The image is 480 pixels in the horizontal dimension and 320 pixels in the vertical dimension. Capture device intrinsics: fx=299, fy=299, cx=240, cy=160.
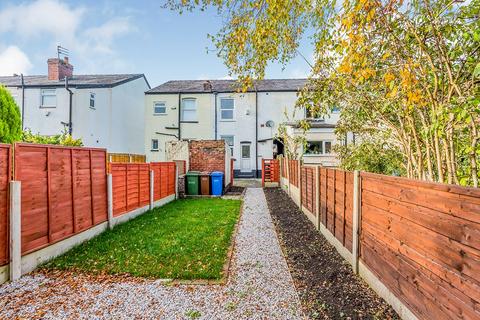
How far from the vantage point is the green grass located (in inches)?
187

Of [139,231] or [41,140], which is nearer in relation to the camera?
[139,231]

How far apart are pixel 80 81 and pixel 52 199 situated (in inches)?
799

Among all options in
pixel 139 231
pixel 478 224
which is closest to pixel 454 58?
pixel 478 224

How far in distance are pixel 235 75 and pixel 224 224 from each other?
438cm

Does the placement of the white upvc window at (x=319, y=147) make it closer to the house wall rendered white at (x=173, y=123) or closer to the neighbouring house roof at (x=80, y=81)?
the house wall rendered white at (x=173, y=123)

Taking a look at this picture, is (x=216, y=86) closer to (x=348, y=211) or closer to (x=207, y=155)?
(x=207, y=155)

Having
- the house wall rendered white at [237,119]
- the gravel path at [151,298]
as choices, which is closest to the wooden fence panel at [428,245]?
the gravel path at [151,298]

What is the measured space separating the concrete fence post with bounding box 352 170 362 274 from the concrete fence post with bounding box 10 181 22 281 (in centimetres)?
501

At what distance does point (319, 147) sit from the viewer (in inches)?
811

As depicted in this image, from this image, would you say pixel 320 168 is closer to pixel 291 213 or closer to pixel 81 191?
pixel 291 213

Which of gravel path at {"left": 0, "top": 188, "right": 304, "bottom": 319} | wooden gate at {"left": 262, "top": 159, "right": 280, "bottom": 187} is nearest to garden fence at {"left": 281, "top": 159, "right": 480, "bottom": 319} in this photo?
gravel path at {"left": 0, "top": 188, "right": 304, "bottom": 319}

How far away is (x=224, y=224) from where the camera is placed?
26.5 ft

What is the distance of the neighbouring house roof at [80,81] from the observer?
21.5 metres

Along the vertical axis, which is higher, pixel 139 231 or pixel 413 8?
pixel 413 8
